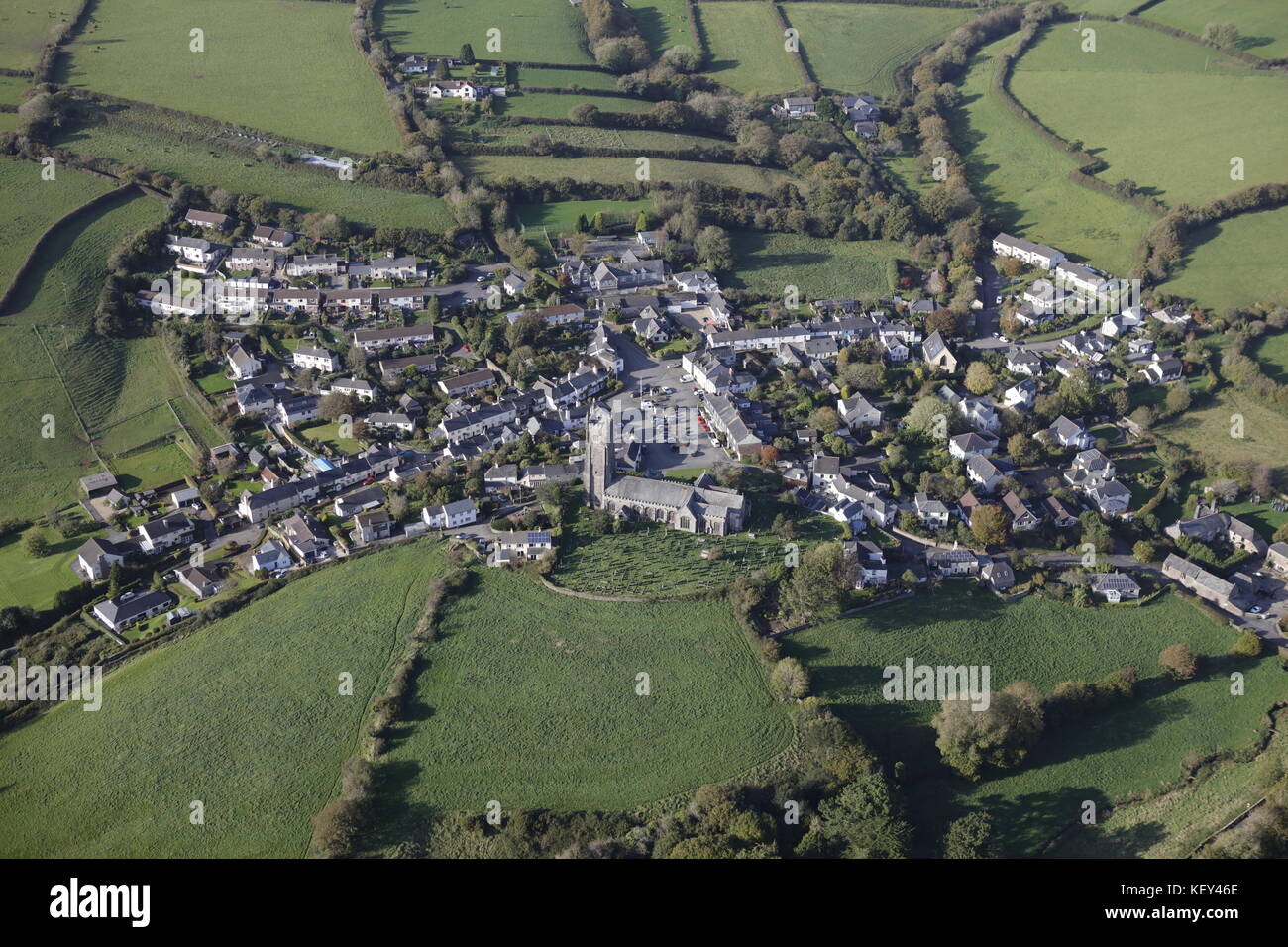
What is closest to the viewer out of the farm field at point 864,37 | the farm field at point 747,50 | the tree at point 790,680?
the tree at point 790,680

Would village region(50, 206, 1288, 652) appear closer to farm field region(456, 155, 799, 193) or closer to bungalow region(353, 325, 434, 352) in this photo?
bungalow region(353, 325, 434, 352)

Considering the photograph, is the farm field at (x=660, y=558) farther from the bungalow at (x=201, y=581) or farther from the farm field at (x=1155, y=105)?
the farm field at (x=1155, y=105)

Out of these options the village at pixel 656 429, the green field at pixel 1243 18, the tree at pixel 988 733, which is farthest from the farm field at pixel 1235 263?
the tree at pixel 988 733

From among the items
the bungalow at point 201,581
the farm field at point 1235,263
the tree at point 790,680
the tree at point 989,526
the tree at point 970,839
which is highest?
the farm field at point 1235,263

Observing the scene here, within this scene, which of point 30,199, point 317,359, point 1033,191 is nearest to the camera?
point 317,359

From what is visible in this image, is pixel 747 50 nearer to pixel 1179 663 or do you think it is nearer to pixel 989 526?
pixel 989 526

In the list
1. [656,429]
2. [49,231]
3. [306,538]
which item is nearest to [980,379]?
[656,429]
